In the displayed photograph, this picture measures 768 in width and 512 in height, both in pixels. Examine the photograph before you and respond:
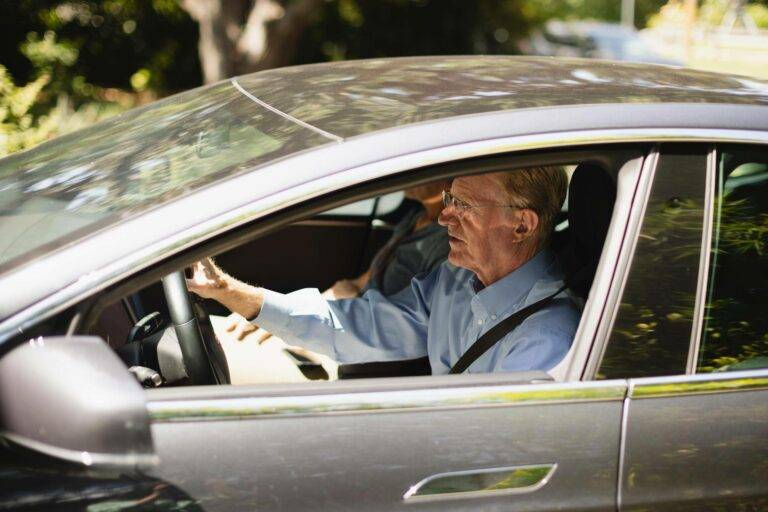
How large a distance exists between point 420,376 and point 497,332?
1.19ft

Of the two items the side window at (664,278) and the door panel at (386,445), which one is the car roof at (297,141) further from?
the door panel at (386,445)

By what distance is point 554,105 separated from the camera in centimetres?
192

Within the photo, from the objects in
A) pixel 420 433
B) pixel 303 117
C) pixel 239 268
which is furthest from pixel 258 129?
pixel 239 268

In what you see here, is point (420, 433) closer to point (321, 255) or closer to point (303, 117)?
point (303, 117)

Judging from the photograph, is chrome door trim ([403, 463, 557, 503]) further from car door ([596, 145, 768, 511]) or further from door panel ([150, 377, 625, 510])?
car door ([596, 145, 768, 511])

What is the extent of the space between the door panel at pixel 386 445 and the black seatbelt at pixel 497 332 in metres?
0.44

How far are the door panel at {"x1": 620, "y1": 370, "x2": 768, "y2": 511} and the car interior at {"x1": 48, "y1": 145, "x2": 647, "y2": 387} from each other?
1.43 ft

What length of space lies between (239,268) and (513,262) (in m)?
1.55

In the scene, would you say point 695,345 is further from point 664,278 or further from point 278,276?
point 278,276

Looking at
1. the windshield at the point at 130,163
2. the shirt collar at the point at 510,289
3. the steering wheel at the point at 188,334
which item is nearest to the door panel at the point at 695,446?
the shirt collar at the point at 510,289

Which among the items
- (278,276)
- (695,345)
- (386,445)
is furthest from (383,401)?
(278,276)

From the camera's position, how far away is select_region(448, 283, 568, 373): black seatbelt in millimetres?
2209

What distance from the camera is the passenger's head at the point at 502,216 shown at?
90.3 inches

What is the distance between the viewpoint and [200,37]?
1262cm
